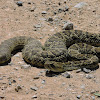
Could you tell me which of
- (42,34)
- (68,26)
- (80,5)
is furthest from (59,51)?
(80,5)

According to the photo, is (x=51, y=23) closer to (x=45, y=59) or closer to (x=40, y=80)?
(x=45, y=59)

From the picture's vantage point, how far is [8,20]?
11.7 m

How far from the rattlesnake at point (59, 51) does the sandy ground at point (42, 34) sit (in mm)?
336

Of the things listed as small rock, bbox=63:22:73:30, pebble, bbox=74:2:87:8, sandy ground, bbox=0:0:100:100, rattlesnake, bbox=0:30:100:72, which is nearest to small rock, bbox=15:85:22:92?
sandy ground, bbox=0:0:100:100

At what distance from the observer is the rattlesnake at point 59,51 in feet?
28.0

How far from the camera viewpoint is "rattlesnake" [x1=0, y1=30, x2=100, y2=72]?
28.0ft

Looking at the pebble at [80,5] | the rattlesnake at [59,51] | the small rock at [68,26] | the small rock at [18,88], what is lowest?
the small rock at [18,88]

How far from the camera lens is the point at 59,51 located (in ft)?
28.8

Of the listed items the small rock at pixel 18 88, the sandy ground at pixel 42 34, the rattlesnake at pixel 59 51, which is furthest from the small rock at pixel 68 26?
the small rock at pixel 18 88

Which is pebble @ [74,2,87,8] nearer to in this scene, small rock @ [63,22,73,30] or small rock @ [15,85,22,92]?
small rock @ [63,22,73,30]

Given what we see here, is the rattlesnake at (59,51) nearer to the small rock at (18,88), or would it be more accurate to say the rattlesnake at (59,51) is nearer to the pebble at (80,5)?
the small rock at (18,88)

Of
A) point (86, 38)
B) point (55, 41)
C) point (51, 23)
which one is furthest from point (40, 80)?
point (51, 23)

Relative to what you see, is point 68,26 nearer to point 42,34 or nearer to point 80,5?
point 42,34

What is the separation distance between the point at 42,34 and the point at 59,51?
236 cm
